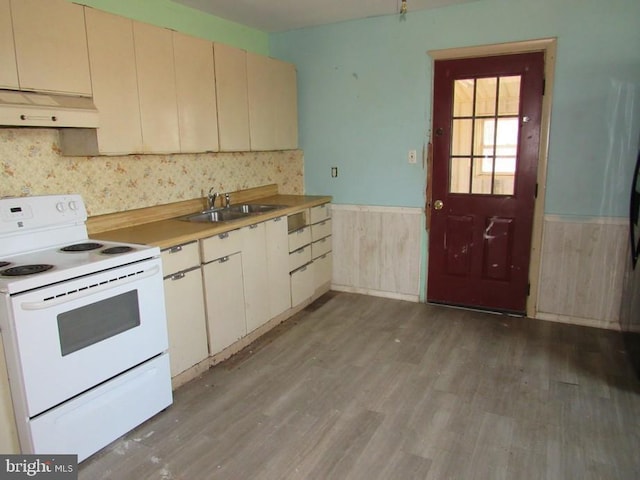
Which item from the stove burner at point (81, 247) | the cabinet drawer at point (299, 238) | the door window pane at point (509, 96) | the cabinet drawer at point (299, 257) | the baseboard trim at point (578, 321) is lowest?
the baseboard trim at point (578, 321)

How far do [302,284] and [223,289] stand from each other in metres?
1.11

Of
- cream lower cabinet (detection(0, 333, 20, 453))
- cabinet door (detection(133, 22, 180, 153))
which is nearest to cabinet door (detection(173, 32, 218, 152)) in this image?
cabinet door (detection(133, 22, 180, 153))

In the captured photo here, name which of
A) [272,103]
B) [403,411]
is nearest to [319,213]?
[272,103]

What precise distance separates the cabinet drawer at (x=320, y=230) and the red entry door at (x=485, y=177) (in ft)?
3.27

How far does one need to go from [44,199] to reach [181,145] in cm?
93

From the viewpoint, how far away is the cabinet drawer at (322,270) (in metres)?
4.28

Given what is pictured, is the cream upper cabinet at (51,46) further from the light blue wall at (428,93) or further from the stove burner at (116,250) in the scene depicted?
the light blue wall at (428,93)

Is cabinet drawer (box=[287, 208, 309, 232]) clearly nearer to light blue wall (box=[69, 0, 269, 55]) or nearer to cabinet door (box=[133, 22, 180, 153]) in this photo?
cabinet door (box=[133, 22, 180, 153])

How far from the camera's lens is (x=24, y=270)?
2014 mm

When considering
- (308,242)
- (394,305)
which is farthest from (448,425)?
(308,242)

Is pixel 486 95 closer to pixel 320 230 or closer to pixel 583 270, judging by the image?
pixel 583 270

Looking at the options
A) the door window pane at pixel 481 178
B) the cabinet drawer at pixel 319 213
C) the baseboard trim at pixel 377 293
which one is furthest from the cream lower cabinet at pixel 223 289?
the door window pane at pixel 481 178

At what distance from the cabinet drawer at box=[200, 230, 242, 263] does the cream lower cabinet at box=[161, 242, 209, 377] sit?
0.08 metres

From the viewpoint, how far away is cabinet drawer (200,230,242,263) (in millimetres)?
2883
